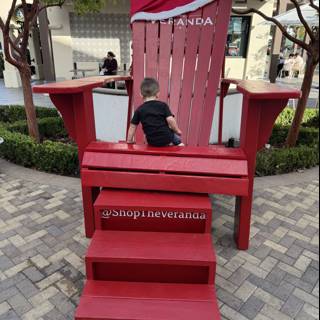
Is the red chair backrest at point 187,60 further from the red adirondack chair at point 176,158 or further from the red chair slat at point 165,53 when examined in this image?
the red adirondack chair at point 176,158

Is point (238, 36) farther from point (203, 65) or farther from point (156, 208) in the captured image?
point (156, 208)

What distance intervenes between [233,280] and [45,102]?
27.4 ft

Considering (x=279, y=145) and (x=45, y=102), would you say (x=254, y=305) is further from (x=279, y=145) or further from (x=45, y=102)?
(x=45, y=102)

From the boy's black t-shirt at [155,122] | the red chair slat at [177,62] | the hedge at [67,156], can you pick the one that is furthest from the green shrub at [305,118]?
the boy's black t-shirt at [155,122]

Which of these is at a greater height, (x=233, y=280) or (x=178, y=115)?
(x=178, y=115)

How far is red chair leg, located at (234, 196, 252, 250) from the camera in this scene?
2479mm

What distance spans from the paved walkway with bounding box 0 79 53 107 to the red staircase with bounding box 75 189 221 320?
7.45m

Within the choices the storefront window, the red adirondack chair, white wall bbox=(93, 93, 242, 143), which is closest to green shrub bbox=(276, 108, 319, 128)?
white wall bbox=(93, 93, 242, 143)

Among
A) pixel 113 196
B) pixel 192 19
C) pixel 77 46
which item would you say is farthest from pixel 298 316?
pixel 77 46

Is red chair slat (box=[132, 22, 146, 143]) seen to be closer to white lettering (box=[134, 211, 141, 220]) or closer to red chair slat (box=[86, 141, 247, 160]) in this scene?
red chair slat (box=[86, 141, 247, 160])

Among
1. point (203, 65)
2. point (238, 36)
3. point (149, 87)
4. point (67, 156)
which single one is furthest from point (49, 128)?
point (238, 36)

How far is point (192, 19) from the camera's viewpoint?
11.6ft

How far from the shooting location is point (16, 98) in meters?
9.56

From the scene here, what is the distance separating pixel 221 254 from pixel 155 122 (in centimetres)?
116
